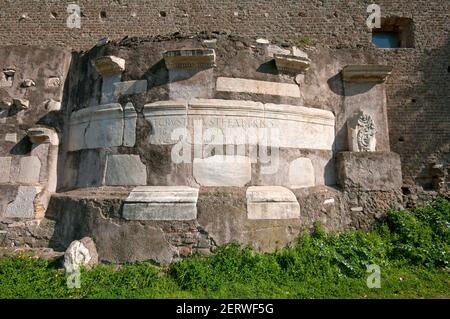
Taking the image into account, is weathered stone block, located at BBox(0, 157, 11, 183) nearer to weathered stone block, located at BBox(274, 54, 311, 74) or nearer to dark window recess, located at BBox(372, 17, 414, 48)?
weathered stone block, located at BBox(274, 54, 311, 74)

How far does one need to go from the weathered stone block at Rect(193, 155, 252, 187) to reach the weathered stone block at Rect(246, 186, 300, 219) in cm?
25

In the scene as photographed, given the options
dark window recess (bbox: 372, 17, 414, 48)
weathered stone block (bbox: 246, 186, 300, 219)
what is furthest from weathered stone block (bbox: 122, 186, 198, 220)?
dark window recess (bbox: 372, 17, 414, 48)

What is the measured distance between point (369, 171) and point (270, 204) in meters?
2.11

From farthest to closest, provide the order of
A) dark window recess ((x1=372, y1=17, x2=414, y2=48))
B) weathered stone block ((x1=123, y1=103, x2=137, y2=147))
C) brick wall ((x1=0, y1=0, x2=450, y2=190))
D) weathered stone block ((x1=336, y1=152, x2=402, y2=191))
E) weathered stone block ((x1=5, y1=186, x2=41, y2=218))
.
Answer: dark window recess ((x1=372, y1=17, x2=414, y2=48))
brick wall ((x1=0, y1=0, x2=450, y2=190))
weathered stone block ((x1=336, y1=152, x2=402, y2=191))
weathered stone block ((x1=5, y1=186, x2=41, y2=218))
weathered stone block ((x1=123, y1=103, x2=137, y2=147))

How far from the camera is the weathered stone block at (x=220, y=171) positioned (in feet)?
15.3

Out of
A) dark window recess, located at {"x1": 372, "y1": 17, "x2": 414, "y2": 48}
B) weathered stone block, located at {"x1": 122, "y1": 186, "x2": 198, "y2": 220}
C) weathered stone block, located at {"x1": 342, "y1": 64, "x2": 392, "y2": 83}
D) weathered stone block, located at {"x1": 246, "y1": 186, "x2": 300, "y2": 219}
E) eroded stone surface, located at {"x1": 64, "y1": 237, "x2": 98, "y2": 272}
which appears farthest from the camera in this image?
dark window recess, located at {"x1": 372, "y1": 17, "x2": 414, "y2": 48}

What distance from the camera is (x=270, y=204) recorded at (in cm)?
449

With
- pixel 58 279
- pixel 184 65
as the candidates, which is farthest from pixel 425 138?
pixel 58 279

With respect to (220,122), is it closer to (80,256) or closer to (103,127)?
(103,127)

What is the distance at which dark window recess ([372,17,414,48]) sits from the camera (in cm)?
1048

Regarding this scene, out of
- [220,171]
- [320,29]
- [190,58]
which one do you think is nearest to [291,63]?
[190,58]

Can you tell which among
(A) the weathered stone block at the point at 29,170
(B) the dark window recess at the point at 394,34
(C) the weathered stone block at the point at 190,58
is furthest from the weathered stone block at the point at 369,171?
(B) the dark window recess at the point at 394,34

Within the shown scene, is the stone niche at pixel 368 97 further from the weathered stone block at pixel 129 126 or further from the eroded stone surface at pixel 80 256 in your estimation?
the eroded stone surface at pixel 80 256

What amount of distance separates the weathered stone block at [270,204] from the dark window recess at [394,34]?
8832mm
